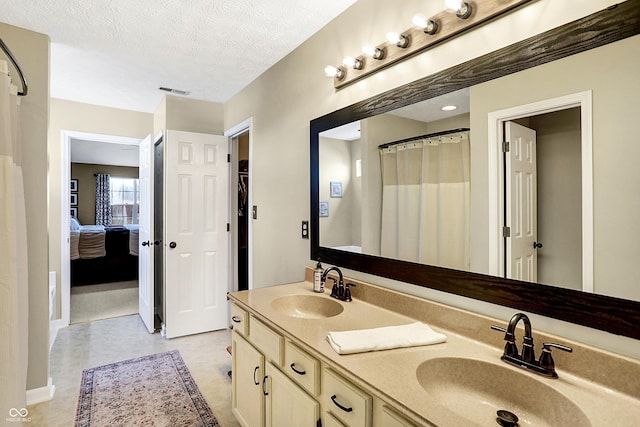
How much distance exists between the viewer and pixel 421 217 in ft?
5.04

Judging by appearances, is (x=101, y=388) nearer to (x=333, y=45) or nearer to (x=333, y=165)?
(x=333, y=165)

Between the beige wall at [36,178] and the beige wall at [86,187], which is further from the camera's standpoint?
the beige wall at [86,187]

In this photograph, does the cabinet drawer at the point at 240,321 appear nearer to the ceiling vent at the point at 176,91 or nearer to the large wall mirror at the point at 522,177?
the large wall mirror at the point at 522,177

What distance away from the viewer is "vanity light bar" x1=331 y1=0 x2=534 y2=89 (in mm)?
1213

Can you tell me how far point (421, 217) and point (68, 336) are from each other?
3695mm

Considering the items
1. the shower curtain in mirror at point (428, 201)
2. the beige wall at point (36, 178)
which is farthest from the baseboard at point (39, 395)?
the shower curtain in mirror at point (428, 201)

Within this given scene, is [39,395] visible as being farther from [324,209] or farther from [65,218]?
[324,209]

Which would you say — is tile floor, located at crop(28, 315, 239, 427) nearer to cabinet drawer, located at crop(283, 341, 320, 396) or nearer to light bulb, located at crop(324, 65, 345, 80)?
cabinet drawer, located at crop(283, 341, 320, 396)

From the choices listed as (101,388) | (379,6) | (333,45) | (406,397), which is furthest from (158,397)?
(379,6)

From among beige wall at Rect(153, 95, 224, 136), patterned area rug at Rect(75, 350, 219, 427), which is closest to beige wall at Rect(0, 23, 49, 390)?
patterned area rug at Rect(75, 350, 219, 427)

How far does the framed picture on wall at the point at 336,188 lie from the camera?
6.50ft

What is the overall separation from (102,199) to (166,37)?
8639mm

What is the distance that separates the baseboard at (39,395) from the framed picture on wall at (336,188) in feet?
7.59

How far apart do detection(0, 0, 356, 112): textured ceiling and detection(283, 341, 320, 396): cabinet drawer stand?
1770 millimetres
